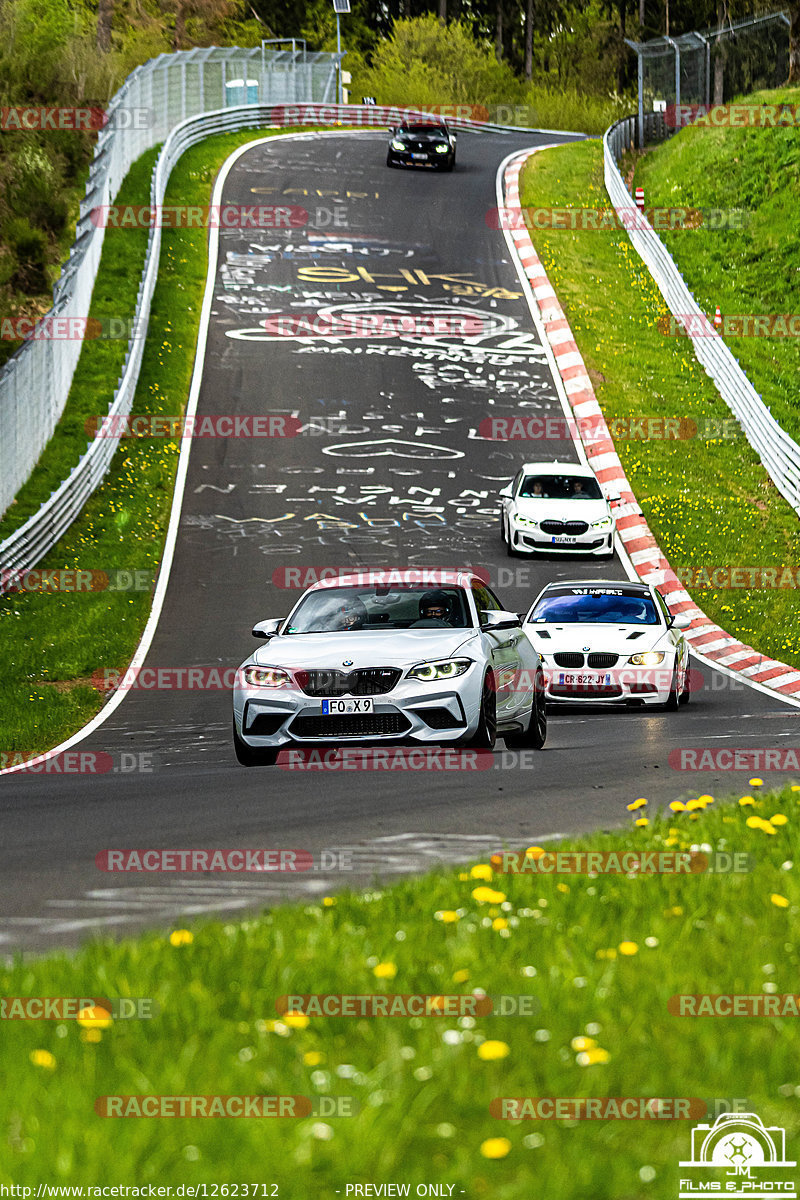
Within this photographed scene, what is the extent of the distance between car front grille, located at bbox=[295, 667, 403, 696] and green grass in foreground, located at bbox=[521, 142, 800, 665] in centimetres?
1044

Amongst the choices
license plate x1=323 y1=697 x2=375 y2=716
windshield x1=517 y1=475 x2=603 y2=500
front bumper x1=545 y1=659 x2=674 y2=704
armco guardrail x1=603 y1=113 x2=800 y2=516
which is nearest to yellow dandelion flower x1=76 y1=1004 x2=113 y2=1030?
license plate x1=323 y1=697 x2=375 y2=716

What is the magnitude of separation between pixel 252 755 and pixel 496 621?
2238 millimetres

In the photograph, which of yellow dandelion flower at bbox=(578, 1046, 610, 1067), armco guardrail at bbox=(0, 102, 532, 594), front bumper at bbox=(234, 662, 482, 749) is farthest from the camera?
armco guardrail at bbox=(0, 102, 532, 594)

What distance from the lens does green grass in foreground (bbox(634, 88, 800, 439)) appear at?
39.2 meters

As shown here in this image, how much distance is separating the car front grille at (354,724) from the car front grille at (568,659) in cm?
569

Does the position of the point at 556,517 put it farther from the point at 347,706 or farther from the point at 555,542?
the point at 347,706

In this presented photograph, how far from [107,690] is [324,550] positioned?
8.31 m

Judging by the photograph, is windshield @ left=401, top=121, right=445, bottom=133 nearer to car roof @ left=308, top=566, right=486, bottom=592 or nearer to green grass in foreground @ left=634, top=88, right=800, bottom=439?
green grass in foreground @ left=634, top=88, right=800, bottom=439

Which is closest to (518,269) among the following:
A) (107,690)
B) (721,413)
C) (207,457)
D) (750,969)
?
(721,413)

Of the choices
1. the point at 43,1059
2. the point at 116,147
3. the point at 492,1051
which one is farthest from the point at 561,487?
the point at 116,147

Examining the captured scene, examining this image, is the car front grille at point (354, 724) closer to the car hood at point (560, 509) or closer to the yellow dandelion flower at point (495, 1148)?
the yellow dandelion flower at point (495, 1148)

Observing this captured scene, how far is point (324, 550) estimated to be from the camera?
25.1 m

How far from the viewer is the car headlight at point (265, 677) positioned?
11047mm

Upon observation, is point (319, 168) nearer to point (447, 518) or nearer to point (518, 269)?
point (518, 269)
